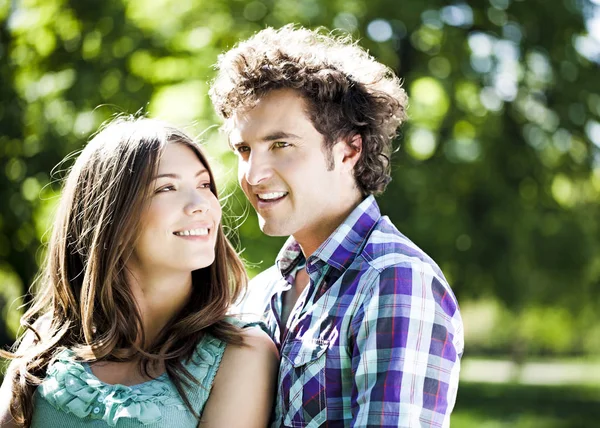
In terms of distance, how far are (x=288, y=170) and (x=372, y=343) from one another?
816 mm

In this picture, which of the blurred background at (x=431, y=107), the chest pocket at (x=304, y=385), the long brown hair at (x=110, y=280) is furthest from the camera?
the blurred background at (x=431, y=107)

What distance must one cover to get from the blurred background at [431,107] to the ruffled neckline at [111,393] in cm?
640

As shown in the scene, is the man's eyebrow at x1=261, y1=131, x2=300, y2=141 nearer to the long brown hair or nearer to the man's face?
the man's face

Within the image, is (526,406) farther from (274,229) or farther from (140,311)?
(140,311)

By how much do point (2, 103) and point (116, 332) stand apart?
7.51 meters

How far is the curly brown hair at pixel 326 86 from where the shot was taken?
311 centimetres

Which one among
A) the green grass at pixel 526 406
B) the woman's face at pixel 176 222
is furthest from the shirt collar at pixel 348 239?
the green grass at pixel 526 406

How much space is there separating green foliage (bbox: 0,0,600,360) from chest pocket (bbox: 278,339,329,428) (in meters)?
6.58

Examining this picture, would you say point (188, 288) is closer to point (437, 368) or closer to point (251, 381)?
point (251, 381)

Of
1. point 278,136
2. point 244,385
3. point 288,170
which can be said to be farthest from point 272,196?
point 244,385

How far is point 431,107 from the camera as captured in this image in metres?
10.8

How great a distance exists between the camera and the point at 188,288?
2982 millimetres

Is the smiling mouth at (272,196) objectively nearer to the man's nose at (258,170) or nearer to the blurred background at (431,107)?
the man's nose at (258,170)

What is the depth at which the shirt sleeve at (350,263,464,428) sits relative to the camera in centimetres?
240
